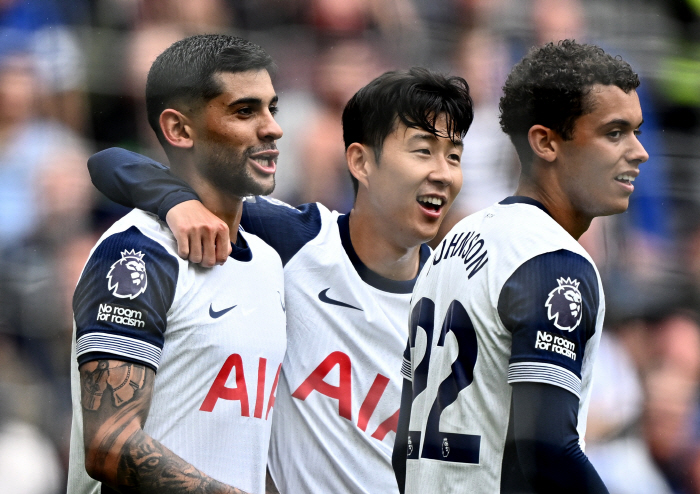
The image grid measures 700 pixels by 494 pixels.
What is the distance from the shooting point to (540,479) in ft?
3.47

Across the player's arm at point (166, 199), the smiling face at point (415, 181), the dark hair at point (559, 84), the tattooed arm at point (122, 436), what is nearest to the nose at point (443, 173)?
the smiling face at point (415, 181)

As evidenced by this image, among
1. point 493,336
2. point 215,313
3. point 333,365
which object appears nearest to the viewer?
point 493,336

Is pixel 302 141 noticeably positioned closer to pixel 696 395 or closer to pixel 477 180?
pixel 477 180

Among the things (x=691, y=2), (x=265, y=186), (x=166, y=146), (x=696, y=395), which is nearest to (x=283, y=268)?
(x=265, y=186)

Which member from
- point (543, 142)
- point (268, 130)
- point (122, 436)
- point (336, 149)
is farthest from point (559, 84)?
point (122, 436)

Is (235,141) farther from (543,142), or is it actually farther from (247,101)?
(543,142)

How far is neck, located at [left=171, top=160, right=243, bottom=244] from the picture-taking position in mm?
1487

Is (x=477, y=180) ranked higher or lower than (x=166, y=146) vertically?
higher

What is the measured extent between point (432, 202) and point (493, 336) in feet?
1.90

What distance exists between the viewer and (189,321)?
4.37 feet

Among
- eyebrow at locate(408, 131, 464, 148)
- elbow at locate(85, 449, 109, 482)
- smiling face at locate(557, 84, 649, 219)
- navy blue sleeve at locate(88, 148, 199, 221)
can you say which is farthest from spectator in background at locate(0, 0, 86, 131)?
smiling face at locate(557, 84, 649, 219)

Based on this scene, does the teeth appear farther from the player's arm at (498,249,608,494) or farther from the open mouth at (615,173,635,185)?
the player's arm at (498,249,608,494)

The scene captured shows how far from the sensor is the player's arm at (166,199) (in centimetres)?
134

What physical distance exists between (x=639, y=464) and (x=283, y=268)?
0.92 meters
